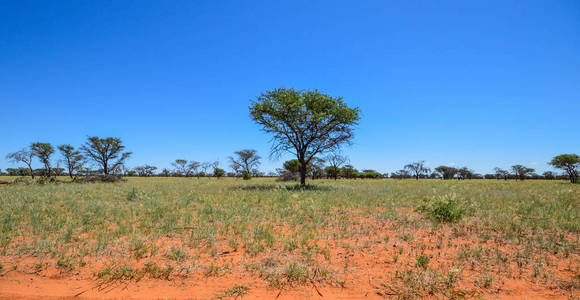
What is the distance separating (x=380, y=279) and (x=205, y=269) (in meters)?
3.62

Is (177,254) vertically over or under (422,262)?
over

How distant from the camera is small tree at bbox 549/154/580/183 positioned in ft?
165

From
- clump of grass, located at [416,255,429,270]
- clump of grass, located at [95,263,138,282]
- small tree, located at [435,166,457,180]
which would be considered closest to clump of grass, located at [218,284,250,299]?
clump of grass, located at [95,263,138,282]

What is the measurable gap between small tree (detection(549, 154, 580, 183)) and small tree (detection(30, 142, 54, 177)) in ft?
375

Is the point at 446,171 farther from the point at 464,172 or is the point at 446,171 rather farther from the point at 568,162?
the point at 568,162

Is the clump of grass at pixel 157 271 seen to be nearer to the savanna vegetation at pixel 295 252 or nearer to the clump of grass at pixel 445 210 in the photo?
the savanna vegetation at pixel 295 252

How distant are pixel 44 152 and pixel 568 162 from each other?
4635 inches

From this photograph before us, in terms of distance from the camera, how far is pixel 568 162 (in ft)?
168

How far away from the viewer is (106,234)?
7090 millimetres

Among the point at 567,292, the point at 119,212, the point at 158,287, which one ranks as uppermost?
the point at 119,212

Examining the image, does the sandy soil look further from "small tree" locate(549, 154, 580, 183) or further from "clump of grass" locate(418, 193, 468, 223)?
"small tree" locate(549, 154, 580, 183)

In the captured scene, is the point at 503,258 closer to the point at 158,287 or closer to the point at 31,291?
the point at 158,287

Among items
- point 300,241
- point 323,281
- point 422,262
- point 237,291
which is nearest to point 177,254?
point 237,291

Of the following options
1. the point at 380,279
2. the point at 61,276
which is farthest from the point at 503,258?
the point at 61,276
